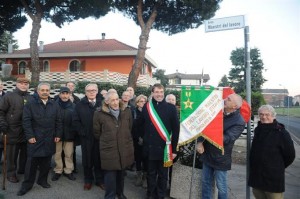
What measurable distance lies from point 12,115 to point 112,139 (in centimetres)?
226

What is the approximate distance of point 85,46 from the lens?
93.2ft

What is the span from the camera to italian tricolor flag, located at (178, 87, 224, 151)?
364 cm

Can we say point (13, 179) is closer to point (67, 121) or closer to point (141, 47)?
point (67, 121)

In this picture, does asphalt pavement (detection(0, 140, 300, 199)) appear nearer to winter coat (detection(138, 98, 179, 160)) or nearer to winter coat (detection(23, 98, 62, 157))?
winter coat (detection(23, 98, 62, 157))

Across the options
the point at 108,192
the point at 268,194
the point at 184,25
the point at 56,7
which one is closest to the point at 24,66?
the point at 56,7

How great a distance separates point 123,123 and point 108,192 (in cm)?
112

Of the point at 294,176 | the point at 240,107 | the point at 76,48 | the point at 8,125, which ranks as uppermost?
the point at 76,48

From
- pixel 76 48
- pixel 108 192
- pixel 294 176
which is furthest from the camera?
pixel 76 48

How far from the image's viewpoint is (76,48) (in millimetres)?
27844

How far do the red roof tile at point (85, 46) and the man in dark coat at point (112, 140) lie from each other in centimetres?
2223

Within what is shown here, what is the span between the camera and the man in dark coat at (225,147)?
11.9ft

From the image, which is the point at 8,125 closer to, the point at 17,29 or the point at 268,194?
the point at 268,194

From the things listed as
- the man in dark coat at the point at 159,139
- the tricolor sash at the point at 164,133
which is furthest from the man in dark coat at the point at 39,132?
the tricolor sash at the point at 164,133

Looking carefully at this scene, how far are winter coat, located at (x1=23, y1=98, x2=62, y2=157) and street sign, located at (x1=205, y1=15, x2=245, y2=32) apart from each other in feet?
10.2
